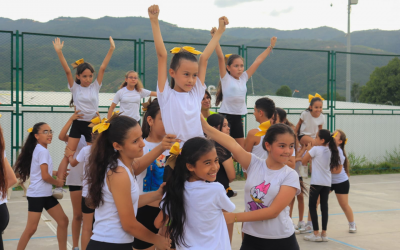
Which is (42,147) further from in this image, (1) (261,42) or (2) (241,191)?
(1) (261,42)

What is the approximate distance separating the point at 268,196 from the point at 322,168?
8.39 feet

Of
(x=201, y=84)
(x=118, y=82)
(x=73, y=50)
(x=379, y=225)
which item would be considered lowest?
(x=379, y=225)

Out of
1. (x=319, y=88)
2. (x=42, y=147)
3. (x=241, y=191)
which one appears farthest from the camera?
(x=319, y=88)

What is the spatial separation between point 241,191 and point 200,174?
19.4 feet

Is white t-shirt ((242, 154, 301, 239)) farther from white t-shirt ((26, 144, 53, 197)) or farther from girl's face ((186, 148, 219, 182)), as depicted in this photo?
white t-shirt ((26, 144, 53, 197))

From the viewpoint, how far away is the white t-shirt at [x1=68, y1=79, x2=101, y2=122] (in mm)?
6219

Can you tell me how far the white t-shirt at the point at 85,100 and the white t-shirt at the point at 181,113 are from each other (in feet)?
10.4

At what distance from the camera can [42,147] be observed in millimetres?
4480

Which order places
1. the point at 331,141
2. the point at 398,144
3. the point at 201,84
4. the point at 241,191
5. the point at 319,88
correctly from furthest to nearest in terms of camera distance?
the point at 319,88 < the point at 398,144 < the point at 241,191 < the point at 331,141 < the point at 201,84

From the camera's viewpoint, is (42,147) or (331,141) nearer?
(42,147)

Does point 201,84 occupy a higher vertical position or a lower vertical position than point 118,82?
lower

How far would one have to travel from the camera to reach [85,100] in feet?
20.4

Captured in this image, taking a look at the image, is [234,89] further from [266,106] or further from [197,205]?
[197,205]

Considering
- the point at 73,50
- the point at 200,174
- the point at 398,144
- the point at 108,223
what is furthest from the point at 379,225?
the point at 73,50
